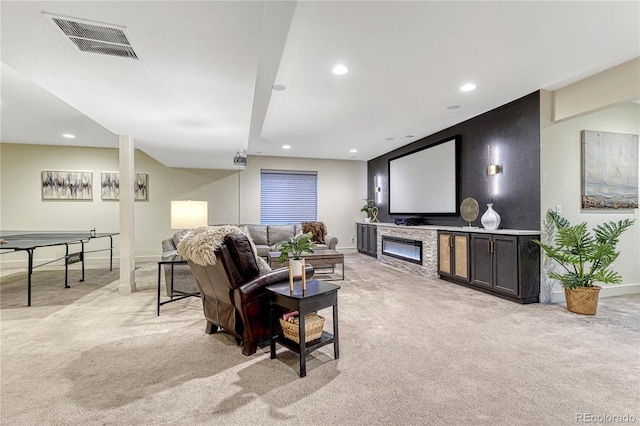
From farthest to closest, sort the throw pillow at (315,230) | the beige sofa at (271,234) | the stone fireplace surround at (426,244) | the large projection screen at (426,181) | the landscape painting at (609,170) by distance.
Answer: the throw pillow at (315,230)
the beige sofa at (271,234)
the large projection screen at (426,181)
the stone fireplace surround at (426,244)
the landscape painting at (609,170)

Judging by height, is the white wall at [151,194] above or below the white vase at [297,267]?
above

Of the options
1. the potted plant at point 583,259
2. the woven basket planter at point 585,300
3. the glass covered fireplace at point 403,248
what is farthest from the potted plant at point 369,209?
the woven basket planter at point 585,300

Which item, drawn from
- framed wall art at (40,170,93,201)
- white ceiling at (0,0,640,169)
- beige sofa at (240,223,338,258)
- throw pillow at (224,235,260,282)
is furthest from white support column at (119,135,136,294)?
framed wall art at (40,170,93,201)

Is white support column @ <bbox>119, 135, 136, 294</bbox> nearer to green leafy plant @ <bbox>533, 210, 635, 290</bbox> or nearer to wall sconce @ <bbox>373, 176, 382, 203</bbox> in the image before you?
green leafy plant @ <bbox>533, 210, 635, 290</bbox>

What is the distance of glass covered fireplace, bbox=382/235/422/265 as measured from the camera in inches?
219

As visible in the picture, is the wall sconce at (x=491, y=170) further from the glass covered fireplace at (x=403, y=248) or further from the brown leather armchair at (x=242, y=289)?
the brown leather armchair at (x=242, y=289)

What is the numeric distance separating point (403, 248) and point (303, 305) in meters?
4.35

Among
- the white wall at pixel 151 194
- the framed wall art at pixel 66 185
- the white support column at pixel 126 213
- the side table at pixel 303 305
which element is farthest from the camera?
the framed wall art at pixel 66 185

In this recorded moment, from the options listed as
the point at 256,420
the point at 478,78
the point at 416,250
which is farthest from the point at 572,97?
the point at 256,420

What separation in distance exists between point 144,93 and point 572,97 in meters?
4.64

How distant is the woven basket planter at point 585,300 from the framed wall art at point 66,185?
878cm

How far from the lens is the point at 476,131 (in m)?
4.73

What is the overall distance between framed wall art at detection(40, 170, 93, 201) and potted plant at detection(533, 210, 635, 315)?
847 cm

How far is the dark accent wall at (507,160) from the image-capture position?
3.81 metres
